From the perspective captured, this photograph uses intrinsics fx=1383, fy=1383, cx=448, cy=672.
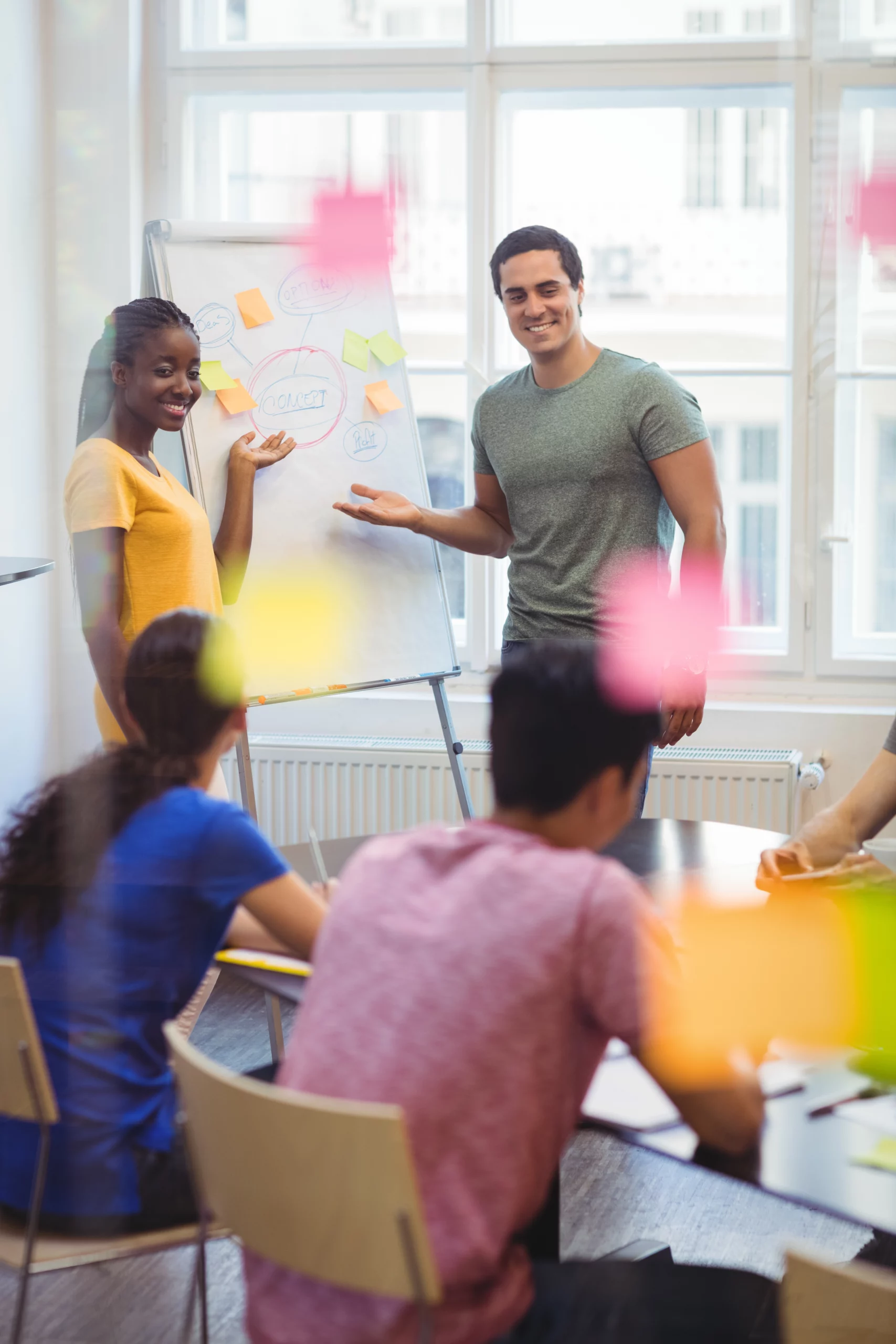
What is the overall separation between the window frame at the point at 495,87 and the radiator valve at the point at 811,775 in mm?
243

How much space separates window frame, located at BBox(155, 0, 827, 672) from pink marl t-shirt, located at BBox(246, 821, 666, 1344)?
1.94 meters

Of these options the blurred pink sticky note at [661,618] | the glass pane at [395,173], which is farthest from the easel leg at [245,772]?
the glass pane at [395,173]

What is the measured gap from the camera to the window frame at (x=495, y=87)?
9.57 feet

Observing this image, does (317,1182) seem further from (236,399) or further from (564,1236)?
(236,399)

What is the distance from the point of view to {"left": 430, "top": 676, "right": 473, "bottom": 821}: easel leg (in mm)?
2623

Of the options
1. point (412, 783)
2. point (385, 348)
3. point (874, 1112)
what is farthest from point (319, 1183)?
point (385, 348)

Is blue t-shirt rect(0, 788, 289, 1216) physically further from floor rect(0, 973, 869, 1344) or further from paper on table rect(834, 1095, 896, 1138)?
paper on table rect(834, 1095, 896, 1138)

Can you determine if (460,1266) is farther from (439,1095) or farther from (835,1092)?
(835,1092)

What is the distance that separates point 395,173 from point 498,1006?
263 cm

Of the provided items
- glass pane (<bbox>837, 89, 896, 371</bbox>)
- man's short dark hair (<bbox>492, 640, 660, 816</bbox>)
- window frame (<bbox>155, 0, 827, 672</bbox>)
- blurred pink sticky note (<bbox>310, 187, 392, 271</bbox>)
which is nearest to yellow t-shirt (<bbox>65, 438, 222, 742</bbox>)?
man's short dark hair (<bbox>492, 640, 660, 816</bbox>)

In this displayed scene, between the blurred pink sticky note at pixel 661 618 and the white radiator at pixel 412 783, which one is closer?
the blurred pink sticky note at pixel 661 618

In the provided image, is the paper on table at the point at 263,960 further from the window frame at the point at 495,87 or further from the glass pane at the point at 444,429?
the glass pane at the point at 444,429

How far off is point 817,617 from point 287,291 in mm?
1269

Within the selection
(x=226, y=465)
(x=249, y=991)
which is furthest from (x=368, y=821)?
(x=249, y=991)
